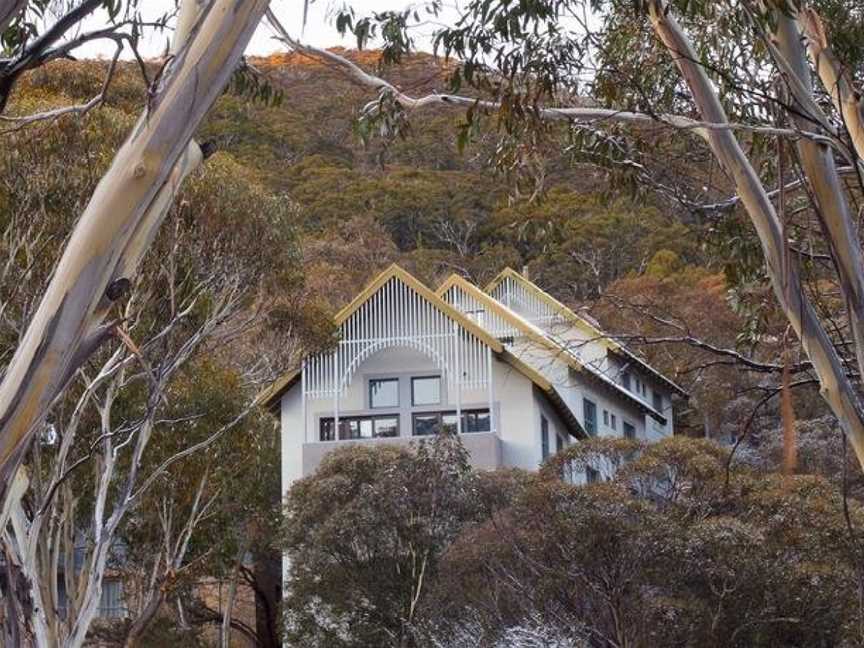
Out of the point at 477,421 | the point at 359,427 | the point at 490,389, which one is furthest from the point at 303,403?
the point at 490,389

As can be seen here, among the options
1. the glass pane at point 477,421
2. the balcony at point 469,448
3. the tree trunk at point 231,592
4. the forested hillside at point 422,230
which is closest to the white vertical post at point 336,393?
the balcony at point 469,448

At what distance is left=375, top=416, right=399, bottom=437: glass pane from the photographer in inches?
1184

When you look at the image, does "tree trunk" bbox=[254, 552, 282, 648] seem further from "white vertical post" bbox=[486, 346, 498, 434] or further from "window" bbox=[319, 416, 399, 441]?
"white vertical post" bbox=[486, 346, 498, 434]

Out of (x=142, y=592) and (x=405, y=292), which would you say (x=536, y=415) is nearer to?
(x=405, y=292)

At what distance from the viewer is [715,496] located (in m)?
22.4

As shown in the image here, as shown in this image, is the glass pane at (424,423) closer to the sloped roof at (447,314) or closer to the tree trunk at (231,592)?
the sloped roof at (447,314)

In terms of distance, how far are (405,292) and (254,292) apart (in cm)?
882

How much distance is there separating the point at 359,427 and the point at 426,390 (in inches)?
54.8

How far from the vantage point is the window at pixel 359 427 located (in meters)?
30.1

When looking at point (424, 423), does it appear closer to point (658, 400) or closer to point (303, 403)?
point (303, 403)

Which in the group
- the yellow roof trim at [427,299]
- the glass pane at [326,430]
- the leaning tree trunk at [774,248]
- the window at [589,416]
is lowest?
the leaning tree trunk at [774,248]

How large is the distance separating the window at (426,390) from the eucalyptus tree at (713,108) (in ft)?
60.4

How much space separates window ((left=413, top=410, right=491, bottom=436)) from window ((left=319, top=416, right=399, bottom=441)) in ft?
1.38

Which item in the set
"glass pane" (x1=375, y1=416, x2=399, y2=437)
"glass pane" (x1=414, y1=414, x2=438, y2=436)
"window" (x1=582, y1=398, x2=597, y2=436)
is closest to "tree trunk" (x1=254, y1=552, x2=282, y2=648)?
"glass pane" (x1=375, y1=416, x2=399, y2=437)
